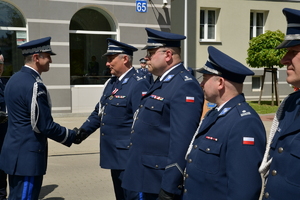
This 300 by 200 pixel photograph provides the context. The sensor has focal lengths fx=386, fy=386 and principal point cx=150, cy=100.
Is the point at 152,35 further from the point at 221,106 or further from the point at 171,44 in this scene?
the point at 221,106

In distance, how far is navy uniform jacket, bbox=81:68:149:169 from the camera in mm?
4438

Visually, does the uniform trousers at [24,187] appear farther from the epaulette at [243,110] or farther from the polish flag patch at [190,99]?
the epaulette at [243,110]

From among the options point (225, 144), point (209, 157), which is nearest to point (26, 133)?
point (209, 157)

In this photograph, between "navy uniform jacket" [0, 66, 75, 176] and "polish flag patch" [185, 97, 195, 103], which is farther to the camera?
"navy uniform jacket" [0, 66, 75, 176]

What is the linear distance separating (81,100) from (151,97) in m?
11.0

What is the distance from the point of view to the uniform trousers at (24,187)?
3.99 m

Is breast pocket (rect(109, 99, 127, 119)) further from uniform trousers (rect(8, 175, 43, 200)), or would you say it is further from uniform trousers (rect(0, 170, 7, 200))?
uniform trousers (rect(0, 170, 7, 200))

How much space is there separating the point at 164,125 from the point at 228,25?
682 inches

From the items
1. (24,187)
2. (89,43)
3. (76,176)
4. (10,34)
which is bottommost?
(76,176)

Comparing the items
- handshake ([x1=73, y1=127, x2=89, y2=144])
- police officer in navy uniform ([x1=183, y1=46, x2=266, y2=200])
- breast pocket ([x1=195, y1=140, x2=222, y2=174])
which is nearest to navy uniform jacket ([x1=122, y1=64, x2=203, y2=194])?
police officer in navy uniform ([x1=183, y1=46, x2=266, y2=200])

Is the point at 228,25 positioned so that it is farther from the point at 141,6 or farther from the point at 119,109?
the point at 119,109

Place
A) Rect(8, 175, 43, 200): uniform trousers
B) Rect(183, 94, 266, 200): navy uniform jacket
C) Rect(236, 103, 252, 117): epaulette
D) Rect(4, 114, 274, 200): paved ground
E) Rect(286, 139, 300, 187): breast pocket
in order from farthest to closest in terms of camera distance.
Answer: Rect(4, 114, 274, 200): paved ground < Rect(8, 175, 43, 200): uniform trousers < Rect(236, 103, 252, 117): epaulette < Rect(183, 94, 266, 200): navy uniform jacket < Rect(286, 139, 300, 187): breast pocket

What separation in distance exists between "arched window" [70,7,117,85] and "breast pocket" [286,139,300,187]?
1282 centimetres

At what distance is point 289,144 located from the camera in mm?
2133
